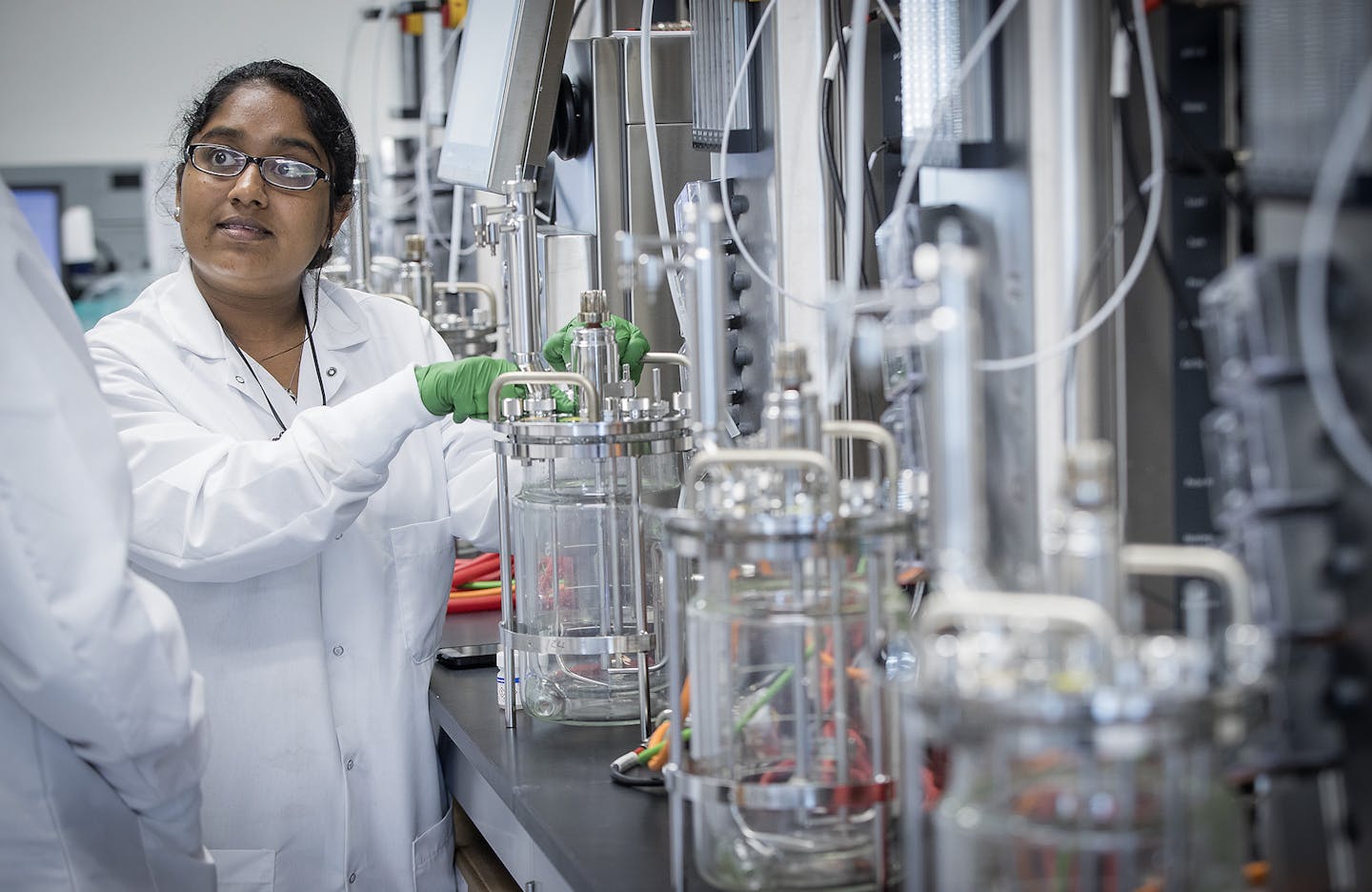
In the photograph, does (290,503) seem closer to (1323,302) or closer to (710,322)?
(710,322)

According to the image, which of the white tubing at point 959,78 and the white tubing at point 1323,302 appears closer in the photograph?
the white tubing at point 1323,302

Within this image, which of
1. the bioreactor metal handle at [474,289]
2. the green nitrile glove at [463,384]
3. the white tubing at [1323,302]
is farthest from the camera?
the bioreactor metal handle at [474,289]

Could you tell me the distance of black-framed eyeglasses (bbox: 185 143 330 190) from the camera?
6.49 ft

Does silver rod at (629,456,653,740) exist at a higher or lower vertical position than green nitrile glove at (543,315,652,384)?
lower

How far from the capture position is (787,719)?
41.1 inches

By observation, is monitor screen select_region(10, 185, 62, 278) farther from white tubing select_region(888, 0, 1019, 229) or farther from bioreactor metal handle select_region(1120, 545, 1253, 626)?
bioreactor metal handle select_region(1120, 545, 1253, 626)

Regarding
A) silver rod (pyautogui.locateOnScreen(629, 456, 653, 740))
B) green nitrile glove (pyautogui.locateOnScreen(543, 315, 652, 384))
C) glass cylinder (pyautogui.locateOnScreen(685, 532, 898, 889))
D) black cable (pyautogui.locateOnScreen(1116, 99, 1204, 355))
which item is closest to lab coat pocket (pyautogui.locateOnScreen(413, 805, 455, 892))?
silver rod (pyautogui.locateOnScreen(629, 456, 653, 740))

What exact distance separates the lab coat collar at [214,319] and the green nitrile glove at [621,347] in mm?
440

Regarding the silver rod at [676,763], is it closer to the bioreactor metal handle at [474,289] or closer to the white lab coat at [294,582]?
the white lab coat at [294,582]

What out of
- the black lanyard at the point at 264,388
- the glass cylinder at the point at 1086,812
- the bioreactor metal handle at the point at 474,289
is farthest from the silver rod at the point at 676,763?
the bioreactor metal handle at the point at 474,289

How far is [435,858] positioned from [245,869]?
252 mm

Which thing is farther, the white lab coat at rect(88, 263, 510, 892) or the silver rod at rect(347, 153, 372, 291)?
the silver rod at rect(347, 153, 372, 291)

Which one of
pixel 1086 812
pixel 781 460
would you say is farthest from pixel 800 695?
pixel 1086 812

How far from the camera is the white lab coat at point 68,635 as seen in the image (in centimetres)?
128
